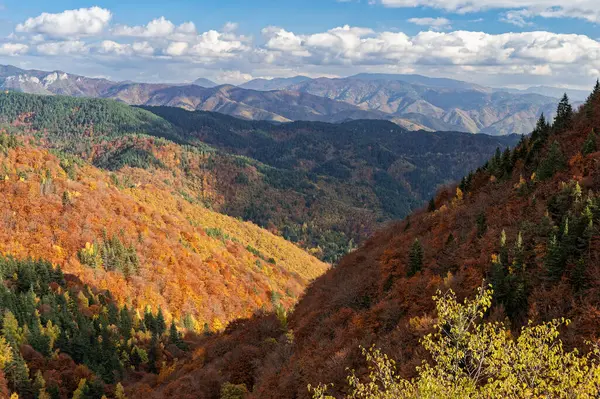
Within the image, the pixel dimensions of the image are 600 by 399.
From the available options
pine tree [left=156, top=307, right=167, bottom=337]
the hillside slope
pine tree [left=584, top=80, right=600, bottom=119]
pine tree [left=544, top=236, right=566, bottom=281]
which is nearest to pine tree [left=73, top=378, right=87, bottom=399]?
pine tree [left=156, top=307, right=167, bottom=337]

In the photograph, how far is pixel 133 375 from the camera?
108 m

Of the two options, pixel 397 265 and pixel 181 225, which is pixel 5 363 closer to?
pixel 397 265

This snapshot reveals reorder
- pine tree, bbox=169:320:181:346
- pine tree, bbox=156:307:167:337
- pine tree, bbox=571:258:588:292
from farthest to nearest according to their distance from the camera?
pine tree, bbox=156:307:167:337 → pine tree, bbox=169:320:181:346 → pine tree, bbox=571:258:588:292

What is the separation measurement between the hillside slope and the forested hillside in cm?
7638

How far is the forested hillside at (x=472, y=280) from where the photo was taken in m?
35.5

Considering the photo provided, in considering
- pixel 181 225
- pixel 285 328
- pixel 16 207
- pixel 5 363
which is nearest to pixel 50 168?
pixel 16 207

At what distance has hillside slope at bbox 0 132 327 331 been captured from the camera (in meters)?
140

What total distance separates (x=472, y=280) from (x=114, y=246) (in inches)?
5479

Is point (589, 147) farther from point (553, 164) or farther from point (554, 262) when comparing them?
point (554, 262)

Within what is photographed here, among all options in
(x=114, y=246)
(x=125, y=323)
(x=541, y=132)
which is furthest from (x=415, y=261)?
(x=114, y=246)

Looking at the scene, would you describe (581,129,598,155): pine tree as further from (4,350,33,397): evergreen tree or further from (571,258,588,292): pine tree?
(4,350,33,397): evergreen tree

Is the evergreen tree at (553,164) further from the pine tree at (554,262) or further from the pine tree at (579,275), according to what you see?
the pine tree at (579,275)

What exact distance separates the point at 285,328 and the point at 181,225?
454 feet

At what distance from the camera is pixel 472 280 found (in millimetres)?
43656
